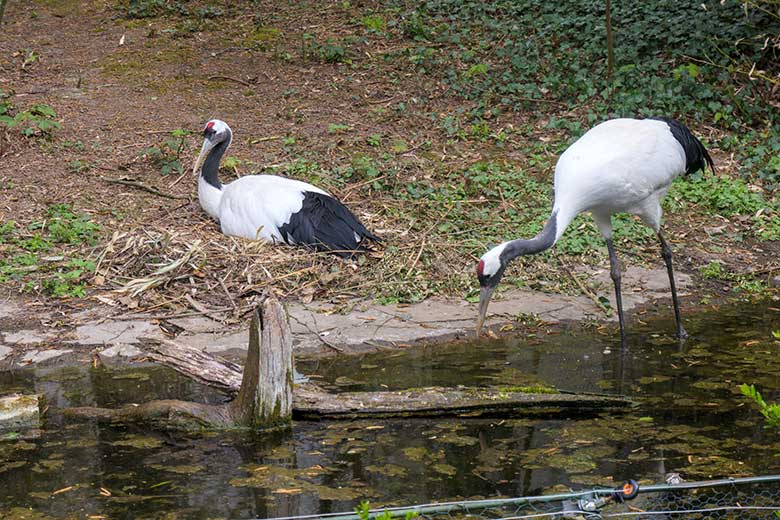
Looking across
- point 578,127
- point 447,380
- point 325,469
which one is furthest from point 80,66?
point 325,469

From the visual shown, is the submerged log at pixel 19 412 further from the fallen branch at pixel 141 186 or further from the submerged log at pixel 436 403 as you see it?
the fallen branch at pixel 141 186

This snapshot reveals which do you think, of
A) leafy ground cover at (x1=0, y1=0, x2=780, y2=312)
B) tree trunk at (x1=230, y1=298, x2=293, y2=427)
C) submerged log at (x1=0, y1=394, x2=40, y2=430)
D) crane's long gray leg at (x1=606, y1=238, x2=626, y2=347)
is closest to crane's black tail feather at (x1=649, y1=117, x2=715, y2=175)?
→ leafy ground cover at (x1=0, y1=0, x2=780, y2=312)

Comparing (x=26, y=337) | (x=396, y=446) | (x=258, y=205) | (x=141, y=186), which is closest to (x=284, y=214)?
(x=258, y=205)

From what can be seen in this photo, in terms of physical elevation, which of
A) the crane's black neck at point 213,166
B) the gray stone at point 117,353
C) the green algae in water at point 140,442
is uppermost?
the crane's black neck at point 213,166

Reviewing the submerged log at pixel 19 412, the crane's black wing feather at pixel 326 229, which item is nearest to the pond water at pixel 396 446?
the submerged log at pixel 19 412

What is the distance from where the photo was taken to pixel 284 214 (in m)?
7.62

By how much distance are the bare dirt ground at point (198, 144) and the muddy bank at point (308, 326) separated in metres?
0.05

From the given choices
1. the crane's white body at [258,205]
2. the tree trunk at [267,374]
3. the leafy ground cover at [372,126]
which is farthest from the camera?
the crane's white body at [258,205]

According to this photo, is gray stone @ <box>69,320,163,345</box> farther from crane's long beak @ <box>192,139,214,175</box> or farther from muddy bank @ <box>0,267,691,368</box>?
crane's long beak @ <box>192,139,214,175</box>

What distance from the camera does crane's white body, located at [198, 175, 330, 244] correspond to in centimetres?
767

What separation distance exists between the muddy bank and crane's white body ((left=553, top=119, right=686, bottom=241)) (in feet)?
2.31

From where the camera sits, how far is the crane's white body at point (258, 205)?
767cm

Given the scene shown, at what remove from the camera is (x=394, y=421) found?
5.19m

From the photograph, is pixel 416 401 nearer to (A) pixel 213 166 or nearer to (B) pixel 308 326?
(B) pixel 308 326
